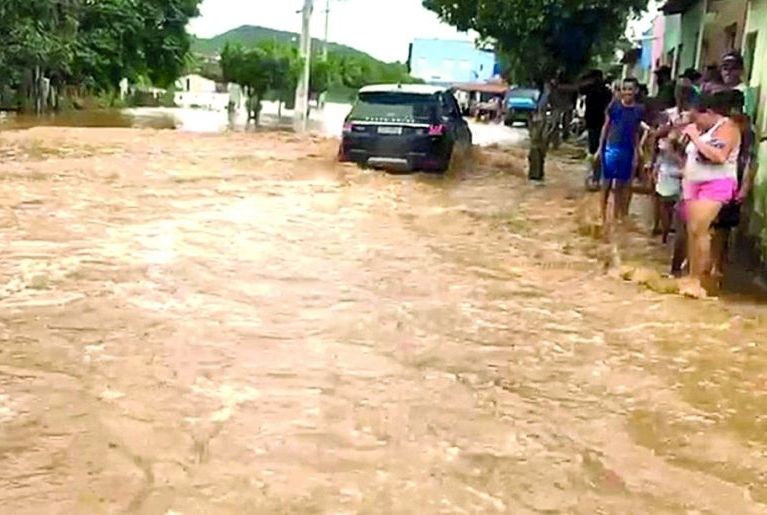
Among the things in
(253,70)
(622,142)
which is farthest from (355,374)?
(253,70)

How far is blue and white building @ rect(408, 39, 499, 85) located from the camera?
253ft

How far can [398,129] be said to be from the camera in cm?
1788

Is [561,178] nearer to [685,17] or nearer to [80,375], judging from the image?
[685,17]

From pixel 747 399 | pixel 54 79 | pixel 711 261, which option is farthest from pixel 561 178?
pixel 54 79

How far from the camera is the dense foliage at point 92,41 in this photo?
33312 mm

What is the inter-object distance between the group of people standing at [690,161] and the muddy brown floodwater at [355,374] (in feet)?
2.06

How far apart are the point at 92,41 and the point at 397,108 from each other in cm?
2202

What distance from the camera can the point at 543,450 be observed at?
18.2 feet

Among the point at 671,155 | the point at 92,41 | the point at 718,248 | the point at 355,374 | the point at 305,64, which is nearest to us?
the point at 355,374

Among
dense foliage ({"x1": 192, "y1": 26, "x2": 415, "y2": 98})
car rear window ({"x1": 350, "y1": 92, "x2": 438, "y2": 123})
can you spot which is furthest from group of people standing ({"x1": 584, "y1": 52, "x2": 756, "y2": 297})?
dense foliage ({"x1": 192, "y1": 26, "x2": 415, "y2": 98})

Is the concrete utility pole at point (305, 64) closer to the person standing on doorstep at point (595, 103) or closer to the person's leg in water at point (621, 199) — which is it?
the person standing on doorstep at point (595, 103)

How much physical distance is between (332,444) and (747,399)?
2.69 m

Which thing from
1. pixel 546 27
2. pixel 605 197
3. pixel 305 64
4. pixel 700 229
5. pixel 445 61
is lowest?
pixel 605 197

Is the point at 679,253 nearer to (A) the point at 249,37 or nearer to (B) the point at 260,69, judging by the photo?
(B) the point at 260,69
